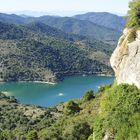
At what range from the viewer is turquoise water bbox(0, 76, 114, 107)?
146m

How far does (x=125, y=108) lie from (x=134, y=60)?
380 centimetres

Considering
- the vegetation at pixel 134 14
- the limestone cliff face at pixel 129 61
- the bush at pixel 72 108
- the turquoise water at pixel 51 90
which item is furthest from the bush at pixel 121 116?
the turquoise water at pixel 51 90

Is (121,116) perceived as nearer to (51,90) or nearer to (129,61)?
(129,61)

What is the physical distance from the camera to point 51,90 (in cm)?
16288

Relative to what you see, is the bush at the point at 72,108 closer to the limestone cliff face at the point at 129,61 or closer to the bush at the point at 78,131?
the bush at the point at 78,131

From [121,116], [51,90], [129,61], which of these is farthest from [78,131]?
[51,90]

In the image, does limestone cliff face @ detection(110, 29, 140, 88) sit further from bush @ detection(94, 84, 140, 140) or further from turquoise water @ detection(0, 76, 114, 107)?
turquoise water @ detection(0, 76, 114, 107)

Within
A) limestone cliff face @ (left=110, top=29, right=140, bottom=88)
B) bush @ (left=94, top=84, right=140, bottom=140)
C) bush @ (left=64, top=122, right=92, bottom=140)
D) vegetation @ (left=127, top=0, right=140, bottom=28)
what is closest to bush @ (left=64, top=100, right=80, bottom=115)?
bush @ (left=64, top=122, right=92, bottom=140)

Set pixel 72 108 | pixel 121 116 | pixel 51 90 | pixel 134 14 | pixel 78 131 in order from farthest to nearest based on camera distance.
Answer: pixel 51 90
pixel 72 108
pixel 78 131
pixel 134 14
pixel 121 116

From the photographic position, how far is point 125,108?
995 inches

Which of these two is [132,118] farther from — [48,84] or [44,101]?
[48,84]

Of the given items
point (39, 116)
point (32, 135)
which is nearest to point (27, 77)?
point (39, 116)

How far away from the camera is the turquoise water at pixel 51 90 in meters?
146

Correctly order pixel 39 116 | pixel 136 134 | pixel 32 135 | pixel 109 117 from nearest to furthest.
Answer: pixel 136 134 < pixel 109 117 < pixel 32 135 < pixel 39 116
